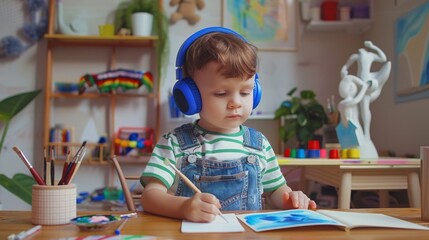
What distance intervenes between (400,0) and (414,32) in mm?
318

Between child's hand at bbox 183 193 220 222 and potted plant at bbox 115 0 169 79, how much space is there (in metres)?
2.10

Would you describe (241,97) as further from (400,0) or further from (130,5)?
(130,5)

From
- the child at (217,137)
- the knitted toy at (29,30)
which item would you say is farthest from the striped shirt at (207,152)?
the knitted toy at (29,30)

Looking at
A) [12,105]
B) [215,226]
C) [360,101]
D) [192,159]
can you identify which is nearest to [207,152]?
[192,159]

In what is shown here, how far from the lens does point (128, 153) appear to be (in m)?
2.67

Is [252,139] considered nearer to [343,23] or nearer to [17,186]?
[17,186]

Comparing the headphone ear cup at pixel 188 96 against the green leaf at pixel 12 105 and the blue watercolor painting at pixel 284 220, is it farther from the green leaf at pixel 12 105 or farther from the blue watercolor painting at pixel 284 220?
the green leaf at pixel 12 105

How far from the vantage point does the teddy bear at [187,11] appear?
2.83m

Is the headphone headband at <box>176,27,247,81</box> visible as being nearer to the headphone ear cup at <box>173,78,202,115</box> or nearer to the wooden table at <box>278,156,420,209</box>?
the headphone ear cup at <box>173,78,202,115</box>

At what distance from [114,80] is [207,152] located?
1.84m

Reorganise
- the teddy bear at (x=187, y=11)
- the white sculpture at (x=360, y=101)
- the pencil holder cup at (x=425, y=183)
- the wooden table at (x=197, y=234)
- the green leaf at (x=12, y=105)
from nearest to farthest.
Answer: the wooden table at (x=197, y=234), the pencil holder cup at (x=425, y=183), the white sculpture at (x=360, y=101), the green leaf at (x=12, y=105), the teddy bear at (x=187, y=11)

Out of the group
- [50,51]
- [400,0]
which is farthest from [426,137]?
[50,51]

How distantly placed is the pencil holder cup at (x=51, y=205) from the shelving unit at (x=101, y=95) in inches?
77.1

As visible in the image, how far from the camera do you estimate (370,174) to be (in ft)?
5.66
